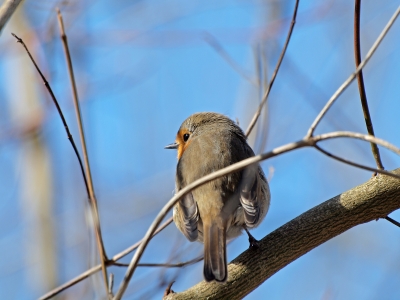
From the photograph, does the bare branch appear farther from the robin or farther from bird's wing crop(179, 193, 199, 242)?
bird's wing crop(179, 193, 199, 242)

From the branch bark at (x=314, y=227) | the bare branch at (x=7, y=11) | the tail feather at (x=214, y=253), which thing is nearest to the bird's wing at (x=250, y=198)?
the tail feather at (x=214, y=253)

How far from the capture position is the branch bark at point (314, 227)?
305 centimetres

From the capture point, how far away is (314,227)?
3.09m

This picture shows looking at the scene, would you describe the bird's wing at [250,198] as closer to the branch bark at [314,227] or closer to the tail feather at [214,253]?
the tail feather at [214,253]

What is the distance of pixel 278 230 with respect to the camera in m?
3.16

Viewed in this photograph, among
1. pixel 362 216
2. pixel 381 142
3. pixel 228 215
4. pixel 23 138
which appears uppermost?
pixel 23 138

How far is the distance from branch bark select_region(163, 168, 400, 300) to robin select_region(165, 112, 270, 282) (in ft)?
0.47

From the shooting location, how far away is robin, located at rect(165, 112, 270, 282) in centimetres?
334

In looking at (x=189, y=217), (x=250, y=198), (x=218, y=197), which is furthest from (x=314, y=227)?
(x=189, y=217)

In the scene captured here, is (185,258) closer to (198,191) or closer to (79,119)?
(198,191)

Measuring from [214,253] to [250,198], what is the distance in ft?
1.77

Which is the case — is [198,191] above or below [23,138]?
below

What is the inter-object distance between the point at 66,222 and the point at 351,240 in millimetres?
3639

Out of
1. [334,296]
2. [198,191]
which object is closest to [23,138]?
[198,191]
